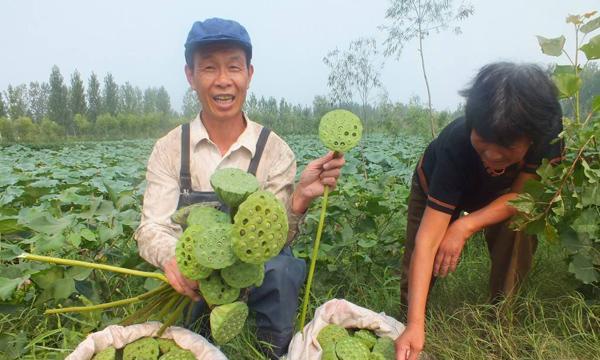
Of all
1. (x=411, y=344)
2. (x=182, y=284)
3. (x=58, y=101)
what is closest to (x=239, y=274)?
(x=182, y=284)

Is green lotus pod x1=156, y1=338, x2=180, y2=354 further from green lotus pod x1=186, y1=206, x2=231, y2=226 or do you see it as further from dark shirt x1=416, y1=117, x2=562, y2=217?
dark shirt x1=416, y1=117, x2=562, y2=217

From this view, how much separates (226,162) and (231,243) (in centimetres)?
75

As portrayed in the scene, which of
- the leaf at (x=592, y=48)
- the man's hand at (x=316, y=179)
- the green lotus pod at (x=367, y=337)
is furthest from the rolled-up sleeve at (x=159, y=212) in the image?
the leaf at (x=592, y=48)

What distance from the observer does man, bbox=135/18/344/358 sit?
159 centimetres

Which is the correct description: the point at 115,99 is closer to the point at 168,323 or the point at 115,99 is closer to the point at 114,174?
the point at 114,174

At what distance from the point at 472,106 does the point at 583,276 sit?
2.68 feet

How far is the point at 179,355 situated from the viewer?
4.52ft

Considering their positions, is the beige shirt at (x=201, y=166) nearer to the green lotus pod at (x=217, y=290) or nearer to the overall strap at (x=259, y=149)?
the overall strap at (x=259, y=149)

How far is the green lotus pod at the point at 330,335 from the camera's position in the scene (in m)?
1.53

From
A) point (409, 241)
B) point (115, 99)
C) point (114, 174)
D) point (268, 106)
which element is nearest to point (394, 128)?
point (114, 174)

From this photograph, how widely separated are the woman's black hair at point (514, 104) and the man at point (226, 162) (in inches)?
18.9

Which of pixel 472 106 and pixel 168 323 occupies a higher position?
pixel 472 106

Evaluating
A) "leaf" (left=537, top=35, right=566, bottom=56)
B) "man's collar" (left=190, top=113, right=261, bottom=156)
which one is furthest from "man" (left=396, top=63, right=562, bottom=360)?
"man's collar" (left=190, top=113, right=261, bottom=156)

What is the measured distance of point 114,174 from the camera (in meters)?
5.28
